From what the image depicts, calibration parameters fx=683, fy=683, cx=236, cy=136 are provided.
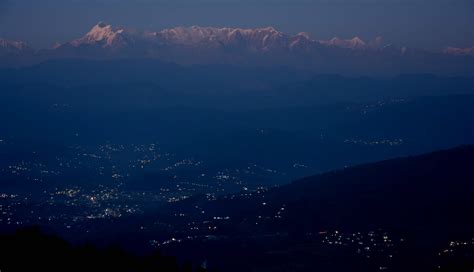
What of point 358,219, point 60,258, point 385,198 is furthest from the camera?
point 385,198

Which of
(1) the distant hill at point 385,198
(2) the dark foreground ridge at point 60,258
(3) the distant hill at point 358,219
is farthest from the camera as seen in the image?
(1) the distant hill at point 385,198

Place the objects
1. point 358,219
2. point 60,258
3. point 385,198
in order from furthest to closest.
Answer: point 385,198
point 358,219
point 60,258

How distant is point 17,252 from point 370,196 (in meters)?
64.3

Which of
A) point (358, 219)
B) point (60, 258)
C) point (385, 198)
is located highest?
point (385, 198)

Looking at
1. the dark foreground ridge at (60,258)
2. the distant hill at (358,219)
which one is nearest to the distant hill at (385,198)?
the distant hill at (358,219)

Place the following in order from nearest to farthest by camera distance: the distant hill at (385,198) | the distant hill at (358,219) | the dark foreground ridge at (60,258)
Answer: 1. the dark foreground ridge at (60,258)
2. the distant hill at (358,219)
3. the distant hill at (385,198)

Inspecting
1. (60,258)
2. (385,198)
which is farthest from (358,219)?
(60,258)

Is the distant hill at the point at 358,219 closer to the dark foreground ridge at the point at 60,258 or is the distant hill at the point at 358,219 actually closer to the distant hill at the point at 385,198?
the distant hill at the point at 385,198

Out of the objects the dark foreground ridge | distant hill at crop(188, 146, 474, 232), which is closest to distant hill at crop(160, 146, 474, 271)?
distant hill at crop(188, 146, 474, 232)

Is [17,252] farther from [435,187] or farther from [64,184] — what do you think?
[64,184]

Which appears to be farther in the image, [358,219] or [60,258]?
[358,219]

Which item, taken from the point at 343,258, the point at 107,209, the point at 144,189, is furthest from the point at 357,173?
the point at 144,189

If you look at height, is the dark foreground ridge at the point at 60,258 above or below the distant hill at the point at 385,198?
below

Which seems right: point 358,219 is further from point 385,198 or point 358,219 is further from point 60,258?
point 60,258
